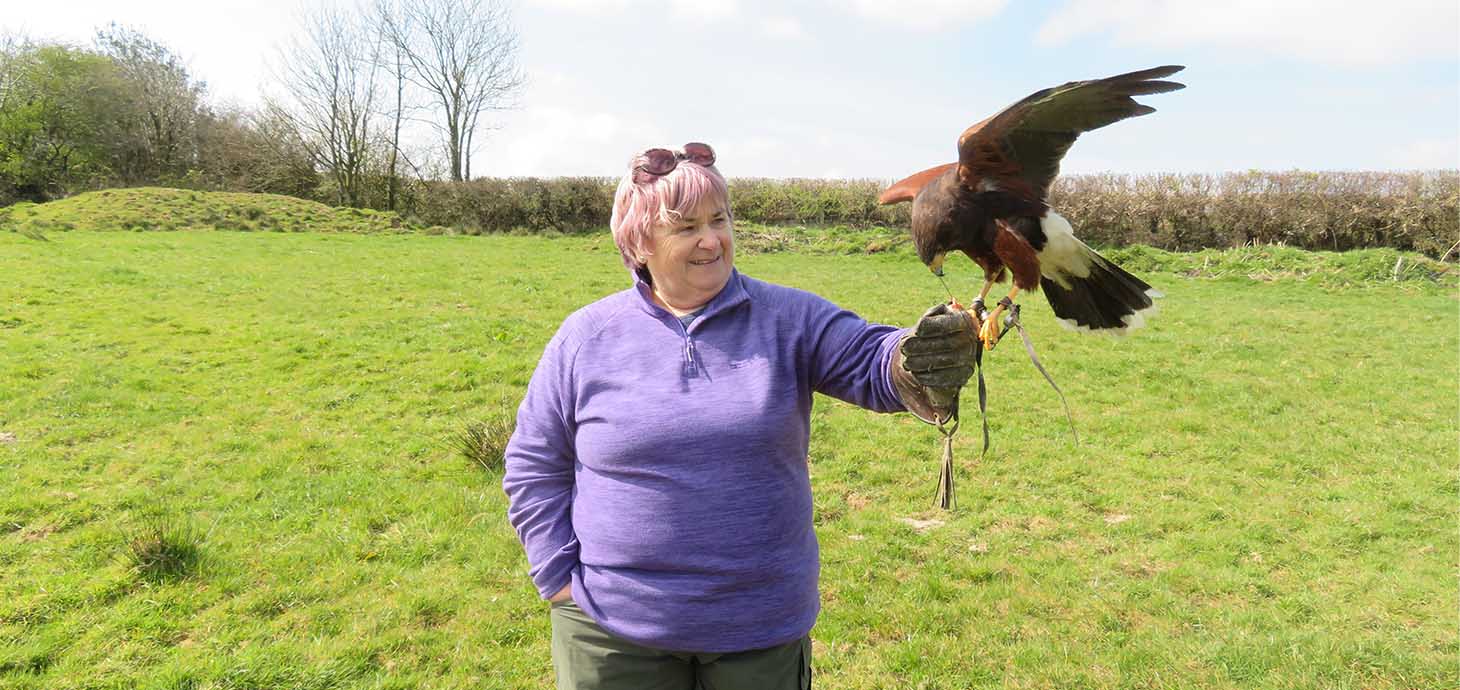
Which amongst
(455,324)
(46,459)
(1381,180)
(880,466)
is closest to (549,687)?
(880,466)

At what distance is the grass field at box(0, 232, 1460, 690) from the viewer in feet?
11.7

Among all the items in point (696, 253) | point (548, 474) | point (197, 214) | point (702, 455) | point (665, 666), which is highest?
point (197, 214)

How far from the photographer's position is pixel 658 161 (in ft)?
6.04

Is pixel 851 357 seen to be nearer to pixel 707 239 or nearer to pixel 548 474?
pixel 707 239

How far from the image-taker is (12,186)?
29.2 meters

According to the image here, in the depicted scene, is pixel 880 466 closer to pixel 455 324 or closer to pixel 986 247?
pixel 986 247

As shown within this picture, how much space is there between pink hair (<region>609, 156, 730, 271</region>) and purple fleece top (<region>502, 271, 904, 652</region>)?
0.50 ft

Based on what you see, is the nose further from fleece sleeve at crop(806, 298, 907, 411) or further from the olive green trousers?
the olive green trousers

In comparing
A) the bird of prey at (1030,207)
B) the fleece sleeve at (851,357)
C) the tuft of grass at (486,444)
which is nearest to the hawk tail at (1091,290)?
the bird of prey at (1030,207)

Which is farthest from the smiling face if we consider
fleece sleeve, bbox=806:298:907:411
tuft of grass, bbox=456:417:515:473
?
tuft of grass, bbox=456:417:515:473

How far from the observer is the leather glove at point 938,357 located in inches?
64.3

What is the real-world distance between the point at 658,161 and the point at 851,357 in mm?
669

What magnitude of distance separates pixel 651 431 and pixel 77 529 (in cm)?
476

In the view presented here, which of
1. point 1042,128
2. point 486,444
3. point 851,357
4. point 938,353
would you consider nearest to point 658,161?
point 851,357
